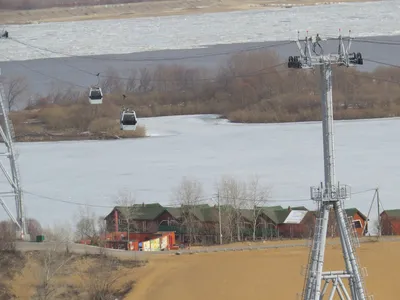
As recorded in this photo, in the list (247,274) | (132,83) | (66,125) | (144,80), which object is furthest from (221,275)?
(144,80)

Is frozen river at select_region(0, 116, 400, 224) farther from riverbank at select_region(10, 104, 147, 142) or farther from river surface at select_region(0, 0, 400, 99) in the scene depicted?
river surface at select_region(0, 0, 400, 99)

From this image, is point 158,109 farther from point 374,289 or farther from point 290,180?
point 374,289

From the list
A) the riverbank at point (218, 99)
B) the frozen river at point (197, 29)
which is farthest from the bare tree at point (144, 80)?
the frozen river at point (197, 29)

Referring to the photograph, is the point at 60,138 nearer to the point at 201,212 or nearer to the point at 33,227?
the point at 33,227

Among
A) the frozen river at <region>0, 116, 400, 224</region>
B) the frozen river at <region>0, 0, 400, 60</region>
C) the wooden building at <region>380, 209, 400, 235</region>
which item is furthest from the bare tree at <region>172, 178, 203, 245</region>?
the frozen river at <region>0, 0, 400, 60</region>

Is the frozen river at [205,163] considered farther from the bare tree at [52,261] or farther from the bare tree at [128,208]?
the bare tree at [52,261]

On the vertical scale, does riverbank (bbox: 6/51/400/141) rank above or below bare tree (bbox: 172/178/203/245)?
above
